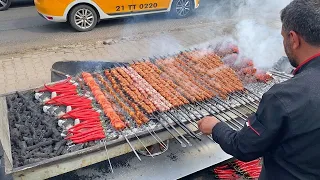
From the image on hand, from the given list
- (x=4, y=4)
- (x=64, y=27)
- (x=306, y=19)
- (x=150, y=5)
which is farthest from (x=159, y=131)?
(x=4, y=4)

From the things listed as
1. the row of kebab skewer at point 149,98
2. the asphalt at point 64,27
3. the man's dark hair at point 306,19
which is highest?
the man's dark hair at point 306,19

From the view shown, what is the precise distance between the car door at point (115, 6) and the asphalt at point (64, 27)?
25.6 inches

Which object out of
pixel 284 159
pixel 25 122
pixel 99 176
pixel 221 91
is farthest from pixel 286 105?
pixel 25 122

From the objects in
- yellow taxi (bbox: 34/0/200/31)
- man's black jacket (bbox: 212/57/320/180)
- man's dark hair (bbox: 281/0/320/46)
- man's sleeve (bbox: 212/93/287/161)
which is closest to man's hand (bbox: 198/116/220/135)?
man's sleeve (bbox: 212/93/287/161)

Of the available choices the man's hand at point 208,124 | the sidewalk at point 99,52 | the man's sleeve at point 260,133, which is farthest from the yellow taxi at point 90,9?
the man's sleeve at point 260,133

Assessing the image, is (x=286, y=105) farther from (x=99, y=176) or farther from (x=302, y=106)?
(x=99, y=176)

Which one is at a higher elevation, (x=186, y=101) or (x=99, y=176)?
(x=186, y=101)

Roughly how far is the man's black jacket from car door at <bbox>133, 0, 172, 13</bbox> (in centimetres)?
891

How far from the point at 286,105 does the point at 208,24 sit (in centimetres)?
994

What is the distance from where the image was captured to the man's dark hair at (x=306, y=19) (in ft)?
6.51

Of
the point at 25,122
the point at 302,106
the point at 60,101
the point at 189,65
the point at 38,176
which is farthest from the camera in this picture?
the point at 189,65

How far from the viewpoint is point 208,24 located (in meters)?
11.6

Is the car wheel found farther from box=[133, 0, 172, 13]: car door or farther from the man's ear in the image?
the man's ear

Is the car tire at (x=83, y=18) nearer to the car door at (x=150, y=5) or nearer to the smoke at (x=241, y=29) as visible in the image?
the smoke at (x=241, y=29)
